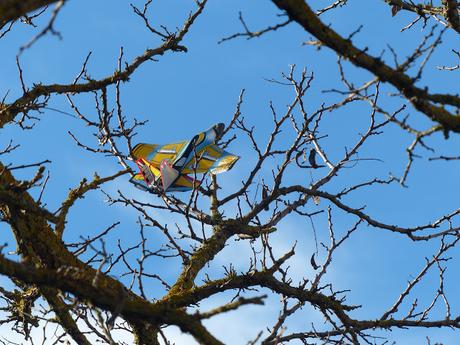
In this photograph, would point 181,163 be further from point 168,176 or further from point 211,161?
point 211,161

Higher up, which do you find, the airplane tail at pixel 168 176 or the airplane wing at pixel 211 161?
the airplane wing at pixel 211 161

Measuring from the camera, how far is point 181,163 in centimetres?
593

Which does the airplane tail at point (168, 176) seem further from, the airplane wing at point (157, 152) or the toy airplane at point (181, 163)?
the airplane wing at point (157, 152)

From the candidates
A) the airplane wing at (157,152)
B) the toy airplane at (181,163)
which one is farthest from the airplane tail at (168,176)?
the airplane wing at (157,152)

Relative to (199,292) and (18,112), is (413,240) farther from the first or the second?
(18,112)

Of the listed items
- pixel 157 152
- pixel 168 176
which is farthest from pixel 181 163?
pixel 157 152

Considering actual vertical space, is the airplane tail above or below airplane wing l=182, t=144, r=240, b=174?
below

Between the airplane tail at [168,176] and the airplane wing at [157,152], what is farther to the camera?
the airplane wing at [157,152]

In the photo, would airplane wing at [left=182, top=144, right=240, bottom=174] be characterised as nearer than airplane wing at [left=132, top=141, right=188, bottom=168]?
Yes

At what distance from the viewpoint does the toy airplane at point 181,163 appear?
19.4 feet

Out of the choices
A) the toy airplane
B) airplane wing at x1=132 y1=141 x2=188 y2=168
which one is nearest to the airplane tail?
the toy airplane

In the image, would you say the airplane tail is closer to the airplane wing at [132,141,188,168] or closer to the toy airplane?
the toy airplane

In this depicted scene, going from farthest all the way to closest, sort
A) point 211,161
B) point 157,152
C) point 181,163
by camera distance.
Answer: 1. point 157,152
2. point 211,161
3. point 181,163

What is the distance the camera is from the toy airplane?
19.4ft
